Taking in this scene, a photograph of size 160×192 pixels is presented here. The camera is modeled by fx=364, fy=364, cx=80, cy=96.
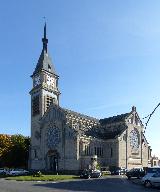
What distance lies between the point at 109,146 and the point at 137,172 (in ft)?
87.5

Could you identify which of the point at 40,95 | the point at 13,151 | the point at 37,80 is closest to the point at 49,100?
the point at 40,95

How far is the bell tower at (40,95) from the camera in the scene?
80562mm

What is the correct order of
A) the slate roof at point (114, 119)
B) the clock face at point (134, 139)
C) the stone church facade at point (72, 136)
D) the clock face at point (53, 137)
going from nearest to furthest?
the stone church facade at point (72, 136) < the clock face at point (53, 137) < the clock face at point (134, 139) < the slate roof at point (114, 119)

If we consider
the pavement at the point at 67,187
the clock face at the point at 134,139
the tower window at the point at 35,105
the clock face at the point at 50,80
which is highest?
the clock face at the point at 50,80

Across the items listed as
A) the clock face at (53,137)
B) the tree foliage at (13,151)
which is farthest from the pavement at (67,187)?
the tree foliage at (13,151)

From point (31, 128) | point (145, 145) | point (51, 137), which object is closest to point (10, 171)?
point (51, 137)

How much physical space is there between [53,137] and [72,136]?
6887 millimetres

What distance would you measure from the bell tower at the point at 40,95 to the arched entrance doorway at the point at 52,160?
353cm

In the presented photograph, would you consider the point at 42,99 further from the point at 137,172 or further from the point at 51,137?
the point at 137,172

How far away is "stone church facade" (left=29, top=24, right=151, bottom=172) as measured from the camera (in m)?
70.9

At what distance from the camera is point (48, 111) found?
3039 inches

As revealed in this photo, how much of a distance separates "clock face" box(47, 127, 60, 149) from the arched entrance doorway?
1.28m

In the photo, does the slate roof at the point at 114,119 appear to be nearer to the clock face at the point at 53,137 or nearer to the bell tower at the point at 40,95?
the bell tower at the point at 40,95

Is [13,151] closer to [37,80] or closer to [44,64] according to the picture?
[37,80]
